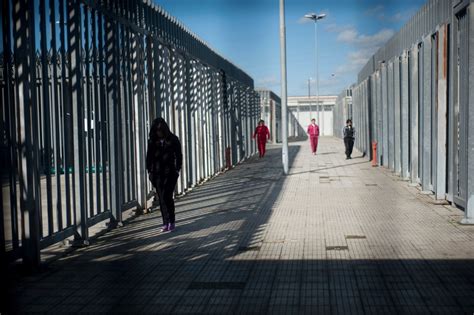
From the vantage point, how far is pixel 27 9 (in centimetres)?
733

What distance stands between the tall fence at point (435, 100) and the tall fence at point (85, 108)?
5.35 metres

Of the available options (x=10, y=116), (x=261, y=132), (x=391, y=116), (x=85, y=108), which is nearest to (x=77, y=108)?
(x=10, y=116)

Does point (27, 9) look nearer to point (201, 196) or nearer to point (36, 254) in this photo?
point (36, 254)

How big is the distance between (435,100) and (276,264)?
6.69 metres

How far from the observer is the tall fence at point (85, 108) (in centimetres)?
725

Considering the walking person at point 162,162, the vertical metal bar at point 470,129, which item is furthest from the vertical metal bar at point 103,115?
the vertical metal bar at point 470,129

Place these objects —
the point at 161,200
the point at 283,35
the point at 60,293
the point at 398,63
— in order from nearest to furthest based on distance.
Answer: the point at 60,293 < the point at 161,200 < the point at 398,63 < the point at 283,35

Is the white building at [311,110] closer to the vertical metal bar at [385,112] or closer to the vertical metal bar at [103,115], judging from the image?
the vertical metal bar at [385,112]

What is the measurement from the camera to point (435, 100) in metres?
12.8

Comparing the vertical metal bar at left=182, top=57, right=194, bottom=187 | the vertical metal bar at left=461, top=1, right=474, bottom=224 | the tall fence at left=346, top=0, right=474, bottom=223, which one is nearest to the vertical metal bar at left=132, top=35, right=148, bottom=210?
the vertical metal bar at left=182, top=57, right=194, bottom=187

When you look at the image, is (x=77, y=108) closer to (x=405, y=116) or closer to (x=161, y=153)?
(x=161, y=153)

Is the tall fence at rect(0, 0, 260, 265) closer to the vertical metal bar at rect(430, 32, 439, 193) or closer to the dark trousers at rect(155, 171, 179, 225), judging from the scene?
the dark trousers at rect(155, 171, 179, 225)

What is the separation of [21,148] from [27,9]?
150 centimetres

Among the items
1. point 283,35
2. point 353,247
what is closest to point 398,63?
point 283,35
